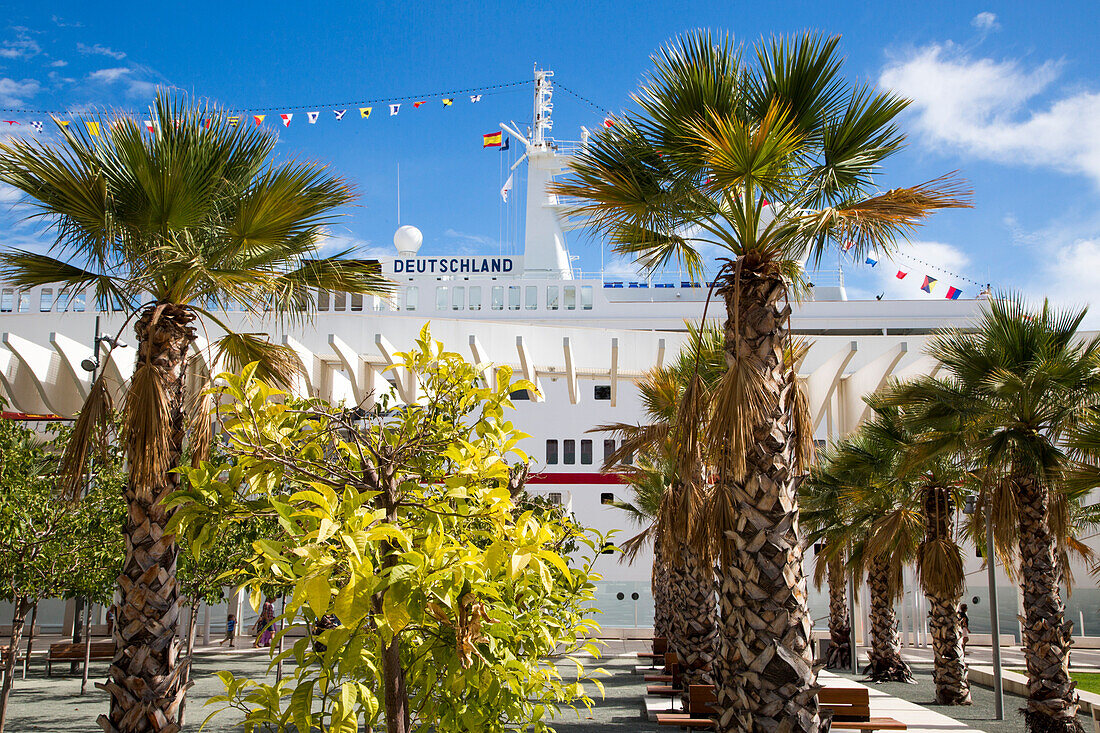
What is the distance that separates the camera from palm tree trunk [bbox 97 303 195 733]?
6461mm

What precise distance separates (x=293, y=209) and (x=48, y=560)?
8.72 metres

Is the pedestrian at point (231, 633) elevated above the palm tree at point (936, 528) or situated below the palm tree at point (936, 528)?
below

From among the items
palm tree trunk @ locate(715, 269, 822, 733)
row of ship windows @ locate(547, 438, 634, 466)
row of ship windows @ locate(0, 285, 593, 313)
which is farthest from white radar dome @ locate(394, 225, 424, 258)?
palm tree trunk @ locate(715, 269, 822, 733)

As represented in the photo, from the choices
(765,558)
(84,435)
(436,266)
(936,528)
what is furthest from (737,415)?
(436,266)

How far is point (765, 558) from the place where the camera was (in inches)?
254

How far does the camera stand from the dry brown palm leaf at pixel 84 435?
657 cm

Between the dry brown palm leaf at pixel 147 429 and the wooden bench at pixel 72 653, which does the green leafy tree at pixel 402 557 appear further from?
the wooden bench at pixel 72 653

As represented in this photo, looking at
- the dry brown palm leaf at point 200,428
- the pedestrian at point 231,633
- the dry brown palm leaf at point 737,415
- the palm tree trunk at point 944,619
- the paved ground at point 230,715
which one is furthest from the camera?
the pedestrian at point 231,633

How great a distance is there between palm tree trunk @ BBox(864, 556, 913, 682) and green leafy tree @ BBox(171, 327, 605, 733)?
17.6m

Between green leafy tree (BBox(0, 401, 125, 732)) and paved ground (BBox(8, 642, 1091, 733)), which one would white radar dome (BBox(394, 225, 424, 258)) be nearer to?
paved ground (BBox(8, 642, 1091, 733))

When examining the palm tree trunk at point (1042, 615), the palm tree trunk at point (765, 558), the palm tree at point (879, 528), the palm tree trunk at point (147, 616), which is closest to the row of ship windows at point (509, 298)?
the palm tree at point (879, 528)

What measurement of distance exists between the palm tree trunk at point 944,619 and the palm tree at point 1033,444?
2.65 meters

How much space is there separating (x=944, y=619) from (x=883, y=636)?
4745 mm

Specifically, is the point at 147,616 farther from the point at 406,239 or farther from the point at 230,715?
the point at 406,239
